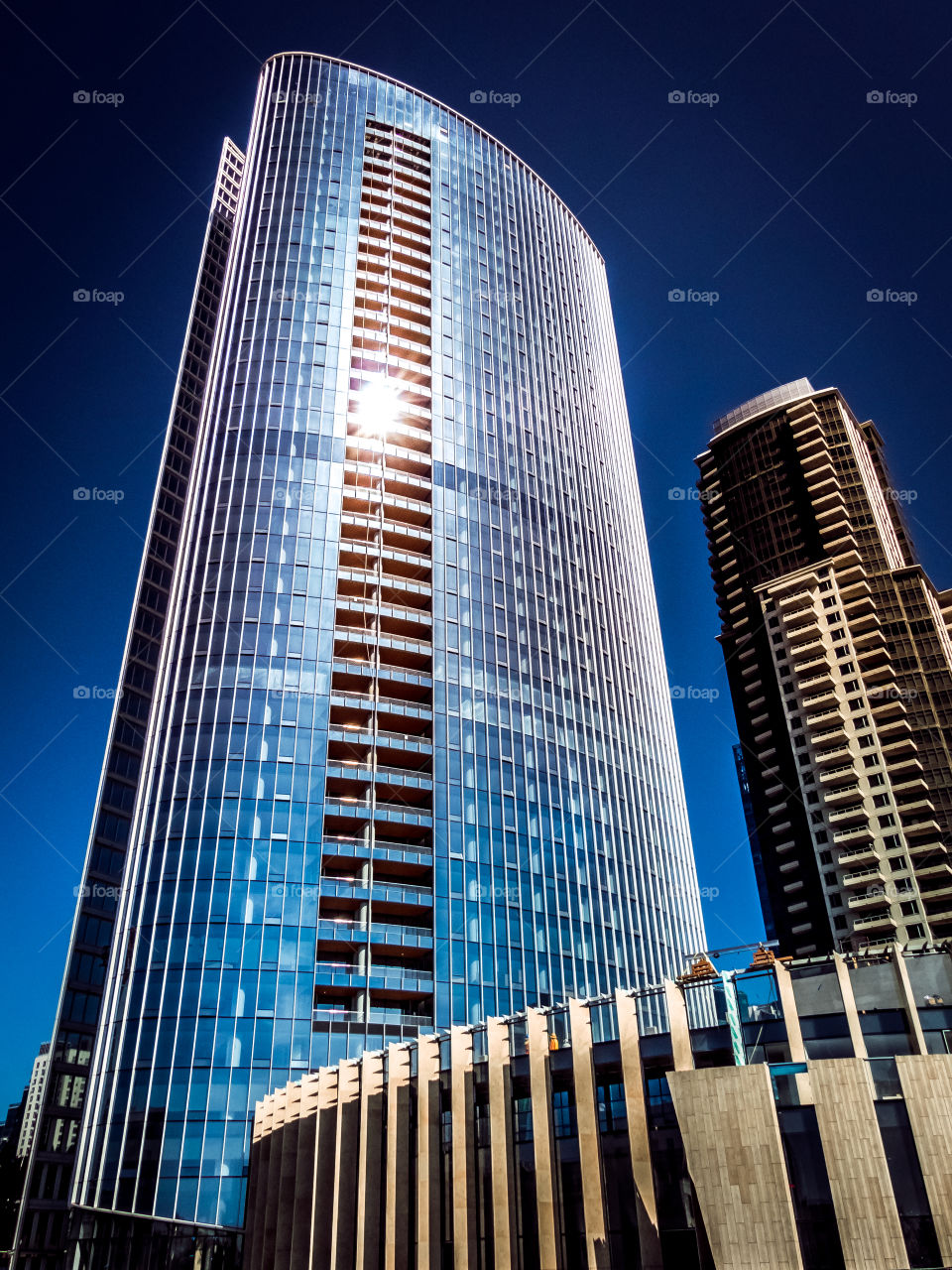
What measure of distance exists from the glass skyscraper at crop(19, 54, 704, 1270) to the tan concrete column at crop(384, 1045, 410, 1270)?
27066 millimetres

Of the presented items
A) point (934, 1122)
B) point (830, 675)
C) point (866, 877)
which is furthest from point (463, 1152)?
point (830, 675)

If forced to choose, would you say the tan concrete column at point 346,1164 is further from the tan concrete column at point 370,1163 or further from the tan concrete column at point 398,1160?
the tan concrete column at point 398,1160

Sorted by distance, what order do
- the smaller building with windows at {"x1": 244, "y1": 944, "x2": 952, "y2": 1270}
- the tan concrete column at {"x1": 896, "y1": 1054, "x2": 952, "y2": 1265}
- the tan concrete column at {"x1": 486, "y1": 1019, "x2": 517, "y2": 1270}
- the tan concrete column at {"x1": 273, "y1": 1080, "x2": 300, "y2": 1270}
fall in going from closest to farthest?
the tan concrete column at {"x1": 896, "y1": 1054, "x2": 952, "y2": 1265}, the smaller building with windows at {"x1": 244, "y1": 944, "x2": 952, "y2": 1270}, the tan concrete column at {"x1": 486, "y1": 1019, "x2": 517, "y2": 1270}, the tan concrete column at {"x1": 273, "y1": 1080, "x2": 300, "y2": 1270}

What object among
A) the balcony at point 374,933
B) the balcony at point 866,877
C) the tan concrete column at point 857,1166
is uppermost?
the balcony at point 866,877

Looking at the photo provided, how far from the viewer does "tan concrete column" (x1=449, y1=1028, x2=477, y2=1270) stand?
29.3m

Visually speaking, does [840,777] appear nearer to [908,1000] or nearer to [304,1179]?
[304,1179]

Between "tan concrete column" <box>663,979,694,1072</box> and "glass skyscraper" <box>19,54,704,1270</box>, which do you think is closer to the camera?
"tan concrete column" <box>663,979,694,1072</box>

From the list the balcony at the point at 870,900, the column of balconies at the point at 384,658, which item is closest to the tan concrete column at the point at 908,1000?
the column of balconies at the point at 384,658

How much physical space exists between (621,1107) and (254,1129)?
34959mm

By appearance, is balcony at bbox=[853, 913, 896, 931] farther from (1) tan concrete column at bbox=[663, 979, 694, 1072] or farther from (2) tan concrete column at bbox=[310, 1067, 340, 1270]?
(1) tan concrete column at bbox=[663, 979, 694, 1072]

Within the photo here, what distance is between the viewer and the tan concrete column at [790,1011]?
23406 millimetres

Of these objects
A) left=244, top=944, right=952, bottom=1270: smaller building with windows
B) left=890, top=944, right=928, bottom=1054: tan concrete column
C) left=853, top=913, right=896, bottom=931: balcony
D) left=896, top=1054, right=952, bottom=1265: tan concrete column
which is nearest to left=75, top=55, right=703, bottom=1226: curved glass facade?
left=853, top=913, right=896, bottom=931: balcony

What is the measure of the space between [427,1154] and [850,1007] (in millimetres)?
16090

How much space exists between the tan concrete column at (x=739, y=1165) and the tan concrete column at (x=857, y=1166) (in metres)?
1.12
